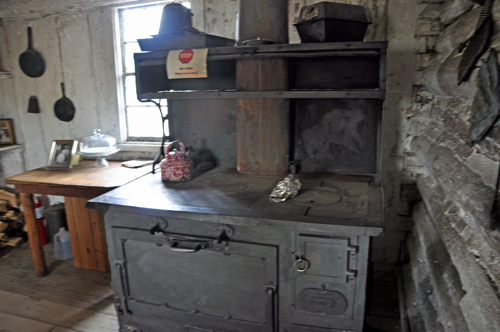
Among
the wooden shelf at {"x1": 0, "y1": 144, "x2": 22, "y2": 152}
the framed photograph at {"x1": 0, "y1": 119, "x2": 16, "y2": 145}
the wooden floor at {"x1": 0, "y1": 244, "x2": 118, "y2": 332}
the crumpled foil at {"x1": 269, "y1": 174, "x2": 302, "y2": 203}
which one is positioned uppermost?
the framed photograph at {"x1": 0, "y1": 119, "x2": 16, "y2": 145}

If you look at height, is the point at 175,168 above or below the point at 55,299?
above

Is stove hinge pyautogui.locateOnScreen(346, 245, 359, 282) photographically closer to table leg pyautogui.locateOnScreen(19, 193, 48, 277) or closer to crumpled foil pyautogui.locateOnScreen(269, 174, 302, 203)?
crumpled foil pyautogui.locateOnScreen(269, 174, 302, 203)

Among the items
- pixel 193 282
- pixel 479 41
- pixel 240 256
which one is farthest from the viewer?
pixel 193 282

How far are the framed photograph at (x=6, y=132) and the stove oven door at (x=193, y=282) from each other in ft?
7.48

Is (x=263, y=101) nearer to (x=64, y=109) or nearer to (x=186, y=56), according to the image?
(x=186, y=56)

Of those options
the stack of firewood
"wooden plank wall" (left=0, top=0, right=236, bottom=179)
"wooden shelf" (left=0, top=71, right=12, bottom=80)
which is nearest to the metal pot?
"wooden plank wall" (left=0, top=0, right=236, bottom=179)

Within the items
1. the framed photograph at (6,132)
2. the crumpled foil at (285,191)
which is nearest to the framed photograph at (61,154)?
the framed photograph at (6,132)

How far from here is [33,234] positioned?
2.61 m

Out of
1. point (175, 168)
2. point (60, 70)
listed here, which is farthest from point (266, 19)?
point (60, 70)

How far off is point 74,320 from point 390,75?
8.19 ft

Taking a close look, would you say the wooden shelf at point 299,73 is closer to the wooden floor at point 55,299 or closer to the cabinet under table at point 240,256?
the cabinet under table at point 240,256

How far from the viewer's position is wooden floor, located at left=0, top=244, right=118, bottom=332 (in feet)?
7.14

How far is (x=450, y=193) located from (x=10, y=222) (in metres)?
3.50

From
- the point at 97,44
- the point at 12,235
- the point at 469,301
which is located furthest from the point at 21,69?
the point at 469,301
